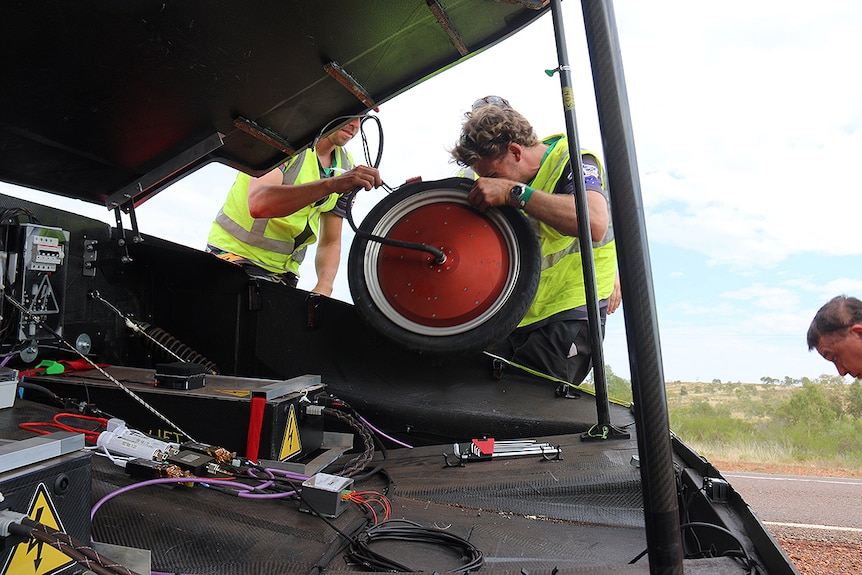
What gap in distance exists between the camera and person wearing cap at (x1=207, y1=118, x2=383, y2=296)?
243 cm

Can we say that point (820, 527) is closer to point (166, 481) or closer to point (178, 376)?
Answer: point (178, 376)

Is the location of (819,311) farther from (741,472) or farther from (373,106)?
(741,472)

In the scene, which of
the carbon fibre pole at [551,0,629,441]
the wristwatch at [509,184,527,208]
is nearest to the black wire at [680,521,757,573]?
the carbon fibre pole at [551,0,629,441]

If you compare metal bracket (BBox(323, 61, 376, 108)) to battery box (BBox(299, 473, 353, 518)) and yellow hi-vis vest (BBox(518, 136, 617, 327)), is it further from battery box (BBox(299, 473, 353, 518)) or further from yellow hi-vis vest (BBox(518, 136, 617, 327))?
battery box (BBox(299, 473, 353, 518))

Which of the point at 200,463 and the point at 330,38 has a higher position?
the point at 330,38

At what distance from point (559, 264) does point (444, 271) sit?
1.97ft

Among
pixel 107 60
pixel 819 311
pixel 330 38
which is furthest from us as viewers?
pixel 819 311

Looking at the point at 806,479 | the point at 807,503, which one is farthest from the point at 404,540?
the point at 806,479

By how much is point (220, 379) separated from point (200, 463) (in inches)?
23.7

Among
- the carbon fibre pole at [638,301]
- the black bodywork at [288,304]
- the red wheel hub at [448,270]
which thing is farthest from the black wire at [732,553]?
the red wheel hub at [448,270]

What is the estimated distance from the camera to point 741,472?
10523mm

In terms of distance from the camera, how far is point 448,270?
6.43ft

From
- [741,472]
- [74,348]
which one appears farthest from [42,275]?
[741,472]

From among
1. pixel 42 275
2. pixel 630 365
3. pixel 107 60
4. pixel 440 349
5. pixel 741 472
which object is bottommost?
pixel 741 472
